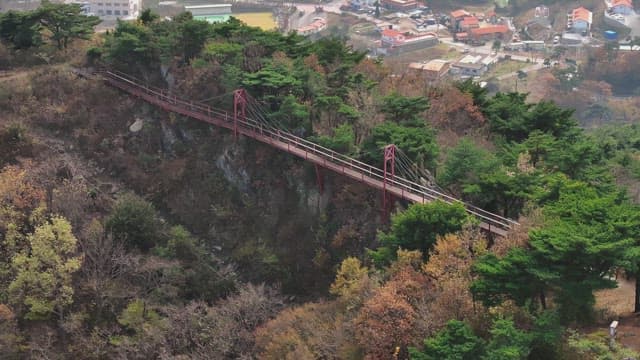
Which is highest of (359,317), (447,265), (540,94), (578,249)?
(578,249)

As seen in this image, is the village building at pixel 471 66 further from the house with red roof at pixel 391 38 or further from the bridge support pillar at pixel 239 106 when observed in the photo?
the bridge support pillar at pixel 239 106

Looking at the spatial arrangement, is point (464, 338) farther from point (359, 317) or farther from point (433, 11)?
point (433, 11)

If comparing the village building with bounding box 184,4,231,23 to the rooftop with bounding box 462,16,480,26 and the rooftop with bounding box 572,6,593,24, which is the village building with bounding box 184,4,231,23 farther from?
the rooftop with bounding box 572,6,593,24

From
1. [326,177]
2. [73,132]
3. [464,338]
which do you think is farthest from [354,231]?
[73,132]

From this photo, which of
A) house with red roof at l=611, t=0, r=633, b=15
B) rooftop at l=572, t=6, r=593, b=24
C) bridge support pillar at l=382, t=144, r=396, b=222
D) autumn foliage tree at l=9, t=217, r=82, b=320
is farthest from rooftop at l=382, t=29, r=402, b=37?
autumn foliage tree at l=9, t=217, r=82, b=320

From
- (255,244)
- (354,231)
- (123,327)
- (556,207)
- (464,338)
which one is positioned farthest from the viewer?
(255,244)
